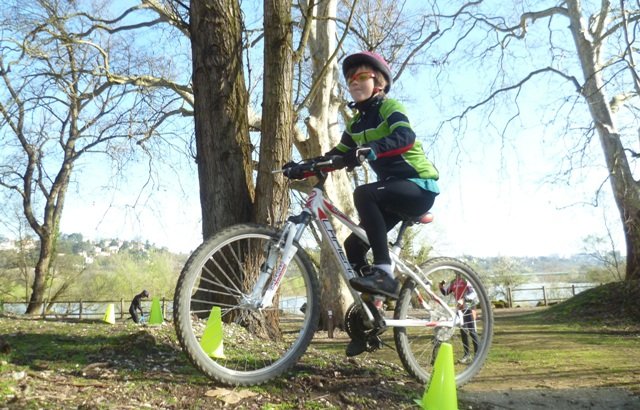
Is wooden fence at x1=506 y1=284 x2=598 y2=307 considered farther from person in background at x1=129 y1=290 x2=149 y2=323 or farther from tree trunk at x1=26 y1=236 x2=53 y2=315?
tree trunk at x1=26 y1=236 x2=53 y2=315

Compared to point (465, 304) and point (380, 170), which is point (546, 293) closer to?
point (465, 304)

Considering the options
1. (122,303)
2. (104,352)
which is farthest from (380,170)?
(122,303)

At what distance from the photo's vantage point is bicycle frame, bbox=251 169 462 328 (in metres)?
2.94

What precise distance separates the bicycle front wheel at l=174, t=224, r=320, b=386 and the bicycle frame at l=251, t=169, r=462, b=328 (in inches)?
2.3

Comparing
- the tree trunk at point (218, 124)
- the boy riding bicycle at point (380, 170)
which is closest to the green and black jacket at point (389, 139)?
the boy riding bicycle at point (380, 170)

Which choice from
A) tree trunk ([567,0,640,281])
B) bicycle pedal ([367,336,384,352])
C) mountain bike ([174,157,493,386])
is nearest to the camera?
mountain bike ([174,157,493,386])

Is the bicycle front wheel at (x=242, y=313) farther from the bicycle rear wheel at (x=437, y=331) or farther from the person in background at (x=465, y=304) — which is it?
the person in background at (x=465, y=304)

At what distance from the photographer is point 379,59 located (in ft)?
11.2

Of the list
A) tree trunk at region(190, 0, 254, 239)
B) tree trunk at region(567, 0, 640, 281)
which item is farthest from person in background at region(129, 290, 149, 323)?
tree trunk at region(567, 0, 640, 281)

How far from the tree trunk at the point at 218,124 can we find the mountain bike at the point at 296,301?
2.38 feet

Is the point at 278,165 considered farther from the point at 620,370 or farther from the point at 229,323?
the point at 620,370

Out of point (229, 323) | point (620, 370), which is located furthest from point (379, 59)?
point (620, 370)

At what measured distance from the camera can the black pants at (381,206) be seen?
3117 millimetres

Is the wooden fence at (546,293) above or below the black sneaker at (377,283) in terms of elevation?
above
